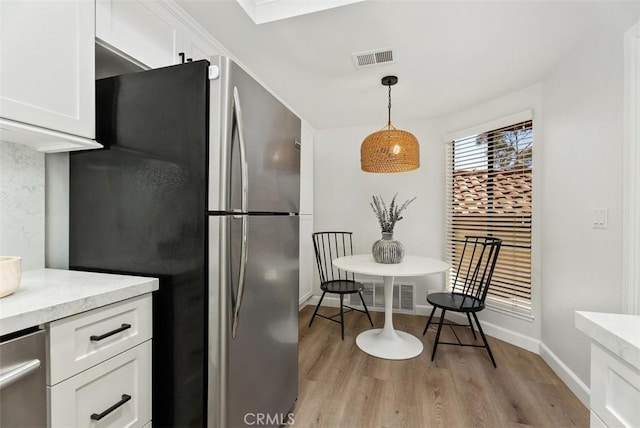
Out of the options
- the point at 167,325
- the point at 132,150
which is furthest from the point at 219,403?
the point at 132,150

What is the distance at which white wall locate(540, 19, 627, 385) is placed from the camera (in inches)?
66.6

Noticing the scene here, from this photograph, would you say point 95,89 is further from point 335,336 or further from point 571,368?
point 571,368

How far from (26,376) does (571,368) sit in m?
2.88

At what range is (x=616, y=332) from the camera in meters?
0.76

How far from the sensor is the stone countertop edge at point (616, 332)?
0.70 metres

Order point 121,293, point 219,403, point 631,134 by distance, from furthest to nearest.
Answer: point 631,134 < point 219,403 < point 121,293

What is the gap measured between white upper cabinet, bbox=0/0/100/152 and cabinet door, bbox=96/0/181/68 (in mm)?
141

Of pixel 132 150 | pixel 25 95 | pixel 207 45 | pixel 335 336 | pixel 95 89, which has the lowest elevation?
pixel 335 336

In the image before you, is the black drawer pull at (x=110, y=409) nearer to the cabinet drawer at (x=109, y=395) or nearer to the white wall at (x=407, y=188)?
the cabinet drawer at (x=109, y=395)

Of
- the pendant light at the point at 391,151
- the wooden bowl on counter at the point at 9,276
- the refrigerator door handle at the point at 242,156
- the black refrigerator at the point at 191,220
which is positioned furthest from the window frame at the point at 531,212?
the wooden bowl on counter at the point at 9,276

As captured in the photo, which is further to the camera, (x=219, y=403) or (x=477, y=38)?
(x=477, y=38)

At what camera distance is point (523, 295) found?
2680 mm

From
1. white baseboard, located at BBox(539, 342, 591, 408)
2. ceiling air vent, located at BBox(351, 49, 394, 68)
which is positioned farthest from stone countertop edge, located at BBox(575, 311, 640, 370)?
ceiling air vent, located at BBox(351, 49, 394, 68)

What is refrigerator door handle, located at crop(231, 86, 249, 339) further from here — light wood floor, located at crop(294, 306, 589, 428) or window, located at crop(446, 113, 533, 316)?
window, located at crop(446, 113, 533, 316)
